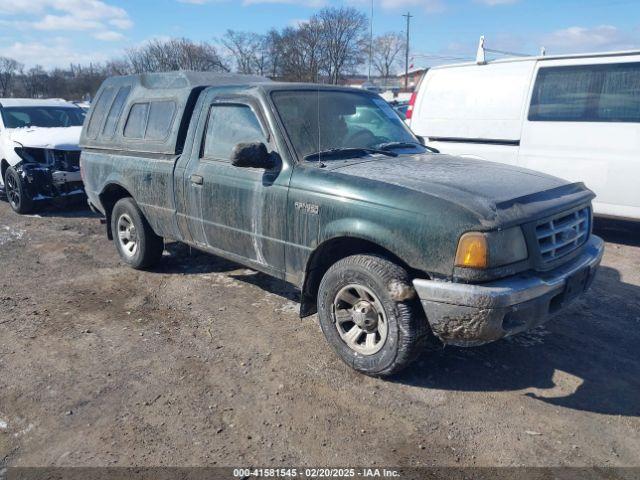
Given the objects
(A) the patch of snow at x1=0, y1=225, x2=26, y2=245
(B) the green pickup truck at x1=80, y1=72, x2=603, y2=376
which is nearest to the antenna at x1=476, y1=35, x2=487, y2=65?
(B) the green pickup truck at x1=80, y1=72, x2=603, y2=376

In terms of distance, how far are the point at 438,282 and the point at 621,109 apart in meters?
4.51

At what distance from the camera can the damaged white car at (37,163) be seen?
8.46 meters

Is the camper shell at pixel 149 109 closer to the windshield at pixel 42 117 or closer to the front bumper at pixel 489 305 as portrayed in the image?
the front bumper at pixel 489 305

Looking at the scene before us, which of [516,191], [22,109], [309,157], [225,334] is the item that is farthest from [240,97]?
[22,109]

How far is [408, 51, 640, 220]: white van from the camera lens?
5953mm

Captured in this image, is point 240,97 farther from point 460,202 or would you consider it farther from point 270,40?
point 270,40

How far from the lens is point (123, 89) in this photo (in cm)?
565

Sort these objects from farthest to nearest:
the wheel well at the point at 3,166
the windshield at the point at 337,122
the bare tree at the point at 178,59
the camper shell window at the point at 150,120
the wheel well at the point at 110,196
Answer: the bare tree at the point at 178,59
the wheel well at the point at 3,166
the wheel well at the point at 110,196
the camper shell window at the point at 150,120
the windshield at the point at 337,122

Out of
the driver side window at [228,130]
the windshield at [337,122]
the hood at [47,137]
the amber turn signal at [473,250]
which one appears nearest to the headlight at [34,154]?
the hood at [47,137]

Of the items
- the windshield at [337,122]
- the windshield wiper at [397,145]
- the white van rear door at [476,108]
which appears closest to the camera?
the windshield at [337,122]

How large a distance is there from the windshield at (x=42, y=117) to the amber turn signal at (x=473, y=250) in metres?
9.33

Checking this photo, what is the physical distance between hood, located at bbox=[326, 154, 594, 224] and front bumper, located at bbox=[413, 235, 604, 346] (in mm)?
A: 388

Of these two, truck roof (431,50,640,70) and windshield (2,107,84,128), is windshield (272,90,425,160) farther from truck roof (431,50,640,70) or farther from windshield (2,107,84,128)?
windshield (2,107,84,128)

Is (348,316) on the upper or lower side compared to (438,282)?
lower
